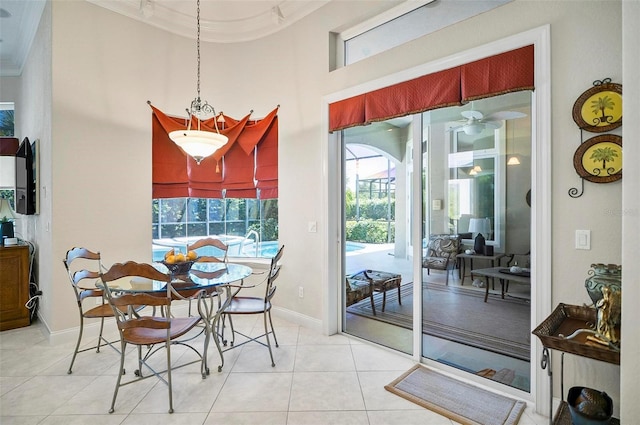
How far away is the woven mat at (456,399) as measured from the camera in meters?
2.18

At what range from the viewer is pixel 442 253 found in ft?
9.46

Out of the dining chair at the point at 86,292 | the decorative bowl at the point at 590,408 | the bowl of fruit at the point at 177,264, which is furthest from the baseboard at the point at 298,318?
the decorative bowl at the point at 590,408

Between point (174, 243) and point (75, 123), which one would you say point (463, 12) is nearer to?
point (75, 123)

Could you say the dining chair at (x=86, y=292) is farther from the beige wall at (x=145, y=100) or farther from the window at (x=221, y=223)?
the window at (x=221, y=223)

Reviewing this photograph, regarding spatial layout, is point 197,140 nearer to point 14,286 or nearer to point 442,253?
point 442,253

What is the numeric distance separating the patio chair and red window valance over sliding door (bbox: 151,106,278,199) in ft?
→ 6.99

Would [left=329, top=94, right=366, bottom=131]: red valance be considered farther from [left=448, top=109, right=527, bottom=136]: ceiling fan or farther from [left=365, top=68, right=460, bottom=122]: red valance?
[left=448, top=109, right=527, bottom=136]: ceiling fan

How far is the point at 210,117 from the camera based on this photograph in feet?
14.3

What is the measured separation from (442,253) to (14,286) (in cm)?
468

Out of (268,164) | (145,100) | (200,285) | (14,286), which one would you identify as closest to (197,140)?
(200,285)

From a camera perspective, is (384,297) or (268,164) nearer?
(384,297)

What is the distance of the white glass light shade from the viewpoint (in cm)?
261

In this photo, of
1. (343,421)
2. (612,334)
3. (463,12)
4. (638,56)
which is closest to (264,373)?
(343,421)

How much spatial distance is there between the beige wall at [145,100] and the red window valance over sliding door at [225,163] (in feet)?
0.60
